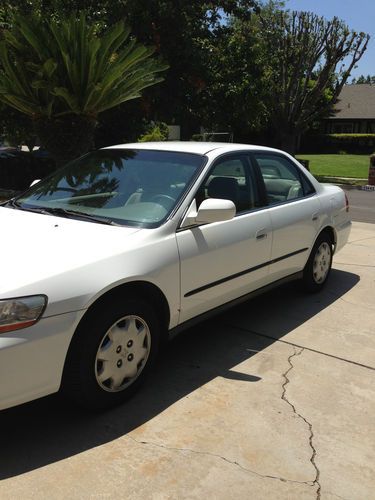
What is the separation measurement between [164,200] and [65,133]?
671 cm

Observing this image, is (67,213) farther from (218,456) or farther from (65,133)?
(65,133)

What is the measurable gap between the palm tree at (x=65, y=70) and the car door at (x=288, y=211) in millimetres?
4737

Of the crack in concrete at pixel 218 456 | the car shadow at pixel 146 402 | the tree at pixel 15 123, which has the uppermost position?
the tree at pixel 15 123

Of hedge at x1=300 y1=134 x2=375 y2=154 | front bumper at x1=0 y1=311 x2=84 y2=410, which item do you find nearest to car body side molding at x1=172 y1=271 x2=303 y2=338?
front bumper at x1=0 y1=311 x2=84 y2=410

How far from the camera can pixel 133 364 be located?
3.15 m

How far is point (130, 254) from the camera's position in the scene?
10.0ft

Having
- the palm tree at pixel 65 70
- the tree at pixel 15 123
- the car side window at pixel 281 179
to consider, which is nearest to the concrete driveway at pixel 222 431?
the car side window at pixel 281 179

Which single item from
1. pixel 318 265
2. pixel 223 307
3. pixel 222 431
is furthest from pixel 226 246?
pixel 318 265

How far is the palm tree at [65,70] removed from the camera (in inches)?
333

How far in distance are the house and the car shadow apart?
175 ft

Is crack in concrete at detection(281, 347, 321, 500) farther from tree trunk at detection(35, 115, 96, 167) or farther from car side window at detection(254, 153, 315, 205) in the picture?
tree trunk at detection(35, 115, 96, 167)

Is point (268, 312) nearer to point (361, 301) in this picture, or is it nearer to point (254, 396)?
point (361, 301)

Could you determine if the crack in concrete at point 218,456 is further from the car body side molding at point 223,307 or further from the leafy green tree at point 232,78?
the leafy green tree at point 232,78

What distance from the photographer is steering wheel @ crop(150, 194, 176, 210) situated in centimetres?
353
